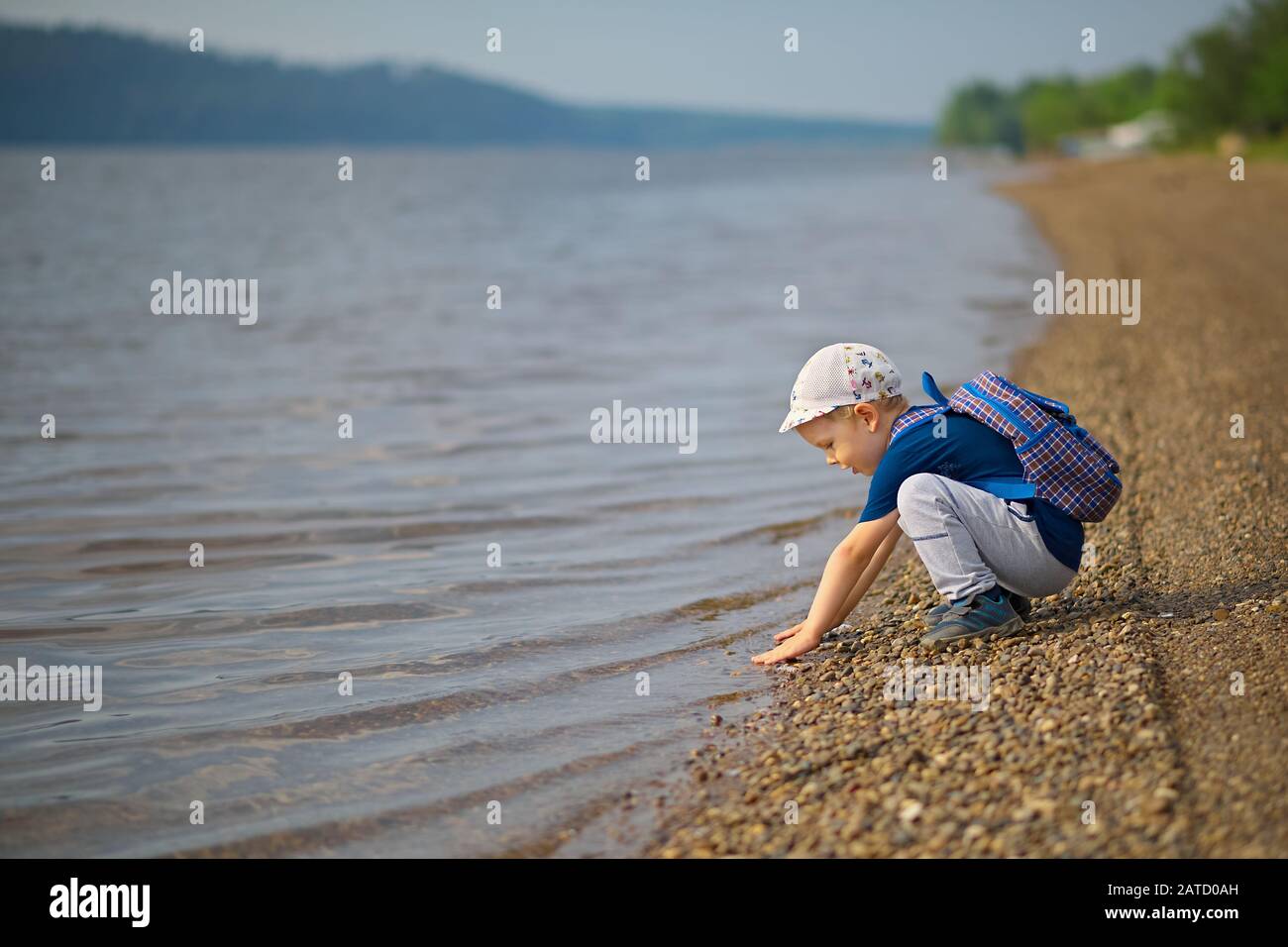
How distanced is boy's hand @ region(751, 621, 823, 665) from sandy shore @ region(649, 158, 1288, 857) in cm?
11

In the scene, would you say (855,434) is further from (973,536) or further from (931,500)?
(973,536)

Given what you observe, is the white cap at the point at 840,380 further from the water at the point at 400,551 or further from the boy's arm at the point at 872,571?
the water at the point at 400,551

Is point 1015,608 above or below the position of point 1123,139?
below

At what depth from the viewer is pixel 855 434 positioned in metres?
5.03

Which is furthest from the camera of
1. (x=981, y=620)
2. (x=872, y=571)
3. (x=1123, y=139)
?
(x=1123, y=139)

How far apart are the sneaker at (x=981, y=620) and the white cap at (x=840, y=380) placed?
3.23 ft

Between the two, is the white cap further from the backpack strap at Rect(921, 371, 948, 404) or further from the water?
the water

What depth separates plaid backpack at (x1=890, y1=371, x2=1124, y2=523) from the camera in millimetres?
4926

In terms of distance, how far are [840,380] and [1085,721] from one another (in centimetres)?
160

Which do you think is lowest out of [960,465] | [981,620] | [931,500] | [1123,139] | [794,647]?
[794,647]

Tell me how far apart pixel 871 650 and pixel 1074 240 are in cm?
2645

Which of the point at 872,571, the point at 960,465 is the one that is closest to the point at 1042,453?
the point at 960,465

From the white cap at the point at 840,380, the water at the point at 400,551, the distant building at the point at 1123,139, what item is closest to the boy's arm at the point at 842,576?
the water at the point at 400,551
